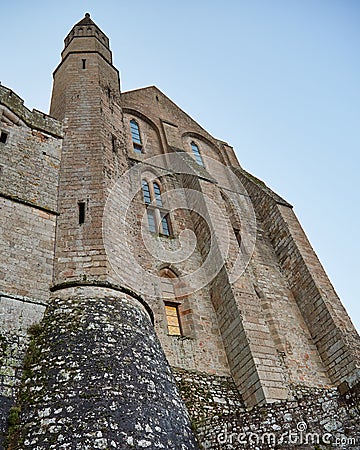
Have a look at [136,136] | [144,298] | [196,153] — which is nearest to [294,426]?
[144,298]

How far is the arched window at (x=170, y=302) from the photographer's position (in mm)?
10562

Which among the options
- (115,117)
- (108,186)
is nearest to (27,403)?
(108,186)

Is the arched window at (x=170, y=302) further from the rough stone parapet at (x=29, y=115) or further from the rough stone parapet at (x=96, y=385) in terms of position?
the rough stone parapet at (x=29, y=115)

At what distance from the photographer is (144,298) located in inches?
381

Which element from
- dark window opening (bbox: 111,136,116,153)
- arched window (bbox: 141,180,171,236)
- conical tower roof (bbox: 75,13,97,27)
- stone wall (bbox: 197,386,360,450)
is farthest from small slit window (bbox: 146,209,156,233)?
conical tower roof (bbox: 75,13,97,27)

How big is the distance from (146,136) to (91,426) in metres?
12.6

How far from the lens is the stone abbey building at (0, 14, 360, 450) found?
6.07 metres


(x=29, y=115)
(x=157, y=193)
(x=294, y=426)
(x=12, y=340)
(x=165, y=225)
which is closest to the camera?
(x=294, y=426)

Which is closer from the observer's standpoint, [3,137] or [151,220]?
[3,137]

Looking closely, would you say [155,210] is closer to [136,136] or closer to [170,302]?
[170,302]

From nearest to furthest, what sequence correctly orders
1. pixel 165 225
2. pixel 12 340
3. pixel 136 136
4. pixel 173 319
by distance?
pixel 12 340 < pixel 173 319 < pixel 165 225 < pixel 136 136

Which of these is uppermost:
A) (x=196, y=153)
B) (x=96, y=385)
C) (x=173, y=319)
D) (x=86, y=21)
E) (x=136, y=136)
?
(x=86, y=21)

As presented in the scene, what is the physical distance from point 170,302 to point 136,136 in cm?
760

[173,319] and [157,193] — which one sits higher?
[157,193]
